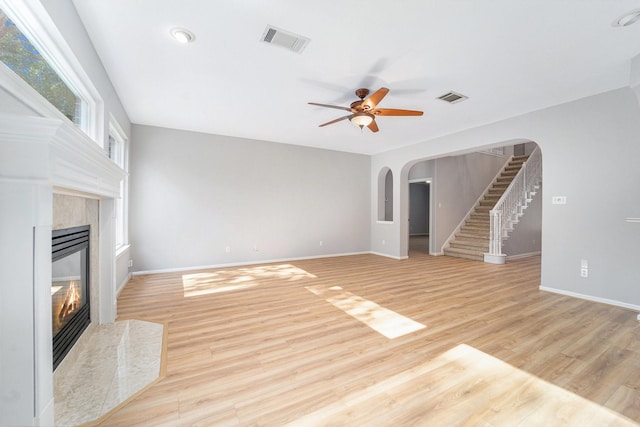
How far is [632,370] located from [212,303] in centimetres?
402

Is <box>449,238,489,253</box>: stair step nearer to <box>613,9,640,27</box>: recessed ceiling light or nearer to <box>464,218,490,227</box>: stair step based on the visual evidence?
<box>464,218,490,227</box>: stair step

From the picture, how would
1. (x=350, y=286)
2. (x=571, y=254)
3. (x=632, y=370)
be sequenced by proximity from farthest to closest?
(x=350, y=286) < (x=571, y=254) < (x=632, y=370)

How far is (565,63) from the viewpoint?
2906 mm

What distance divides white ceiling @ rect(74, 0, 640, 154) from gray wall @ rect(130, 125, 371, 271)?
1.06m

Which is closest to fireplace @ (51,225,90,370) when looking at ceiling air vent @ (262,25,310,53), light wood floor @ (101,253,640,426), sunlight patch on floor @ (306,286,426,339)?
light wood floor @ (101,253,640,426)

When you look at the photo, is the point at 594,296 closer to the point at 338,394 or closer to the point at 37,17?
the point at 338,394

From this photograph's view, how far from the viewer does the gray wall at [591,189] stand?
3.39m

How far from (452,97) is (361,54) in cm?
174

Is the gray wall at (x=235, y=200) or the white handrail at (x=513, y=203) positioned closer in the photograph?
the gray wall at (x=235, y=200)

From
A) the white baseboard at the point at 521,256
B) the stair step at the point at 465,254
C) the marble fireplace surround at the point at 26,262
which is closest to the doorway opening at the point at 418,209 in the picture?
the stair step at the point at 465,254

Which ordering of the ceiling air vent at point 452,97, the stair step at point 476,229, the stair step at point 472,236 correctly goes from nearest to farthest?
the ceiling air vent at point 452,97, the stair step at point 472,236, the stair step at point 476,229

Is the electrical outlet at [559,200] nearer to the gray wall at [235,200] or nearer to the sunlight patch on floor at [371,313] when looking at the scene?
the sunlight patch on floor at [371,313]

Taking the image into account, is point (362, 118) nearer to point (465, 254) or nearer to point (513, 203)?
point (465, 254)

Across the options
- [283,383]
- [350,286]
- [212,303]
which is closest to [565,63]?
[350,286]
